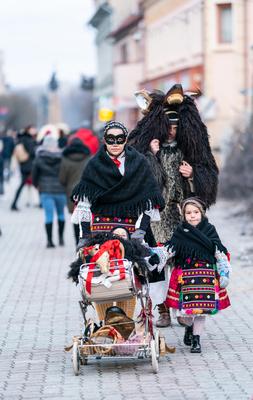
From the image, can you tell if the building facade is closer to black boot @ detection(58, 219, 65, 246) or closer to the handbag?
the handbag

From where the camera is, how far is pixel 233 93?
46.1 metres

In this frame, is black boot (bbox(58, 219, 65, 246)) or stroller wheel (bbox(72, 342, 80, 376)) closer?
stroller wheel (bbox(72, 342, 80, 376))

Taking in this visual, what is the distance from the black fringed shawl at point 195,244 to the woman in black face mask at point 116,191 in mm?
411

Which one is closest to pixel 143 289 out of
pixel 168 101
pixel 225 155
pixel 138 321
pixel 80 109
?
pixel 138 321

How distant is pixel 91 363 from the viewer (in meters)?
10.0

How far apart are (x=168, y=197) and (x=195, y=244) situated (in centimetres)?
146

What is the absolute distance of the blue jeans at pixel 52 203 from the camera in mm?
20875

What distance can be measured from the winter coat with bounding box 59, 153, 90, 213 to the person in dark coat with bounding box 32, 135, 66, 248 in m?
0.89

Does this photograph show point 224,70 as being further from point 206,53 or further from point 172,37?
point 172,37

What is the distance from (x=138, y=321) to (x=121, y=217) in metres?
0.76

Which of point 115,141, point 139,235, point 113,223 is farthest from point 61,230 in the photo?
point 139,235

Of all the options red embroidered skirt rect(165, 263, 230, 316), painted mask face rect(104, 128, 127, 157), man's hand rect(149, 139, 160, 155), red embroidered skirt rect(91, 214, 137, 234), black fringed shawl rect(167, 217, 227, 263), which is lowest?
red embroidered skirt rect(165, 263, 230, 316)

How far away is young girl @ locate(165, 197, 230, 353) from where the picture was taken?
10250 millimetres

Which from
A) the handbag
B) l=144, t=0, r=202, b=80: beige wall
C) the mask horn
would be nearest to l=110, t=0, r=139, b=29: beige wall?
l=144, t=0, r=202, b=80: beige wall
